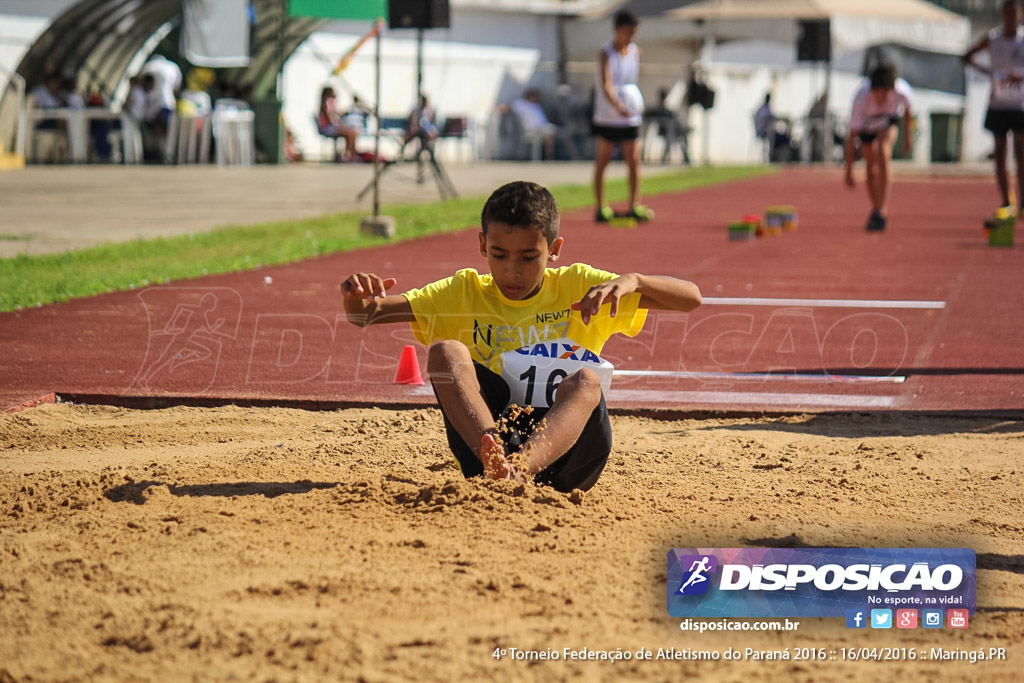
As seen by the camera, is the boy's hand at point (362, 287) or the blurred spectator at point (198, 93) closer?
the boy's hand at point (362, 287)

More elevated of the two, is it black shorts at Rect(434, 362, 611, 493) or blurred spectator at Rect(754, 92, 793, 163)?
blurred spectator at Rect(754, 92, 793, 163)

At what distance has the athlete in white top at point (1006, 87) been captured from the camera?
1301 cm

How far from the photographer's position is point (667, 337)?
752 cm

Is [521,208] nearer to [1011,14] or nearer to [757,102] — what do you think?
[1011,14]

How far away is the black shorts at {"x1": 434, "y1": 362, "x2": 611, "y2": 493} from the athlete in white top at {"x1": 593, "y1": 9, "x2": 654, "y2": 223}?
9902mm

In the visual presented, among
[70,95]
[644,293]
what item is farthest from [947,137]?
[644,293]

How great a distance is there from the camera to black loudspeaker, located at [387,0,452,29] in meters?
15.3

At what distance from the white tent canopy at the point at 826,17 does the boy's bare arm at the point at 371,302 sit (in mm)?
25491

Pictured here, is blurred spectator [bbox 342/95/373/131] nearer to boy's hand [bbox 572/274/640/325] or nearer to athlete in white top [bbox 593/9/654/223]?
athlete in white top [bbox 593/9/654/223]

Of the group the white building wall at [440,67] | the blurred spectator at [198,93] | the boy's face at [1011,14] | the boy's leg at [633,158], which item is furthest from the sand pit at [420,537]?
the white building wall at [440,67]

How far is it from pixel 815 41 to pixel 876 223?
49.1ft

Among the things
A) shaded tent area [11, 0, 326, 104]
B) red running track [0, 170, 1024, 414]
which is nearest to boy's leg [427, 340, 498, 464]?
red running track [0, 170, 1024, 414]
